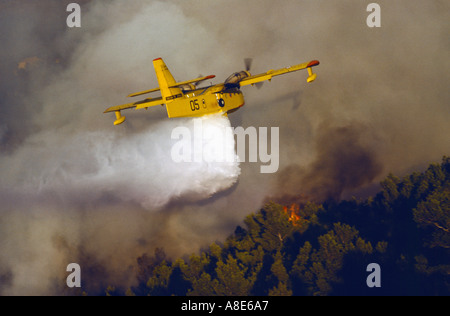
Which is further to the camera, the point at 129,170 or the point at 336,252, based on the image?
the point at 129,170

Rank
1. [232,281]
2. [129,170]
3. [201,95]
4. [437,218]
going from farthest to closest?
[129,170] < [232,281] < [437,218] < [201,95]

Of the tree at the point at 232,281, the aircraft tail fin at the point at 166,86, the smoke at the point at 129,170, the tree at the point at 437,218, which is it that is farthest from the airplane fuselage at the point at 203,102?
the tree at the point at 437,218

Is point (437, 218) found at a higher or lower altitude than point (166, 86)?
lower

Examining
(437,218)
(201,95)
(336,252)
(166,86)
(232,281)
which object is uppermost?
(166,86)

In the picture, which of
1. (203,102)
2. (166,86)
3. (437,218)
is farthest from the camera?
(437,218)

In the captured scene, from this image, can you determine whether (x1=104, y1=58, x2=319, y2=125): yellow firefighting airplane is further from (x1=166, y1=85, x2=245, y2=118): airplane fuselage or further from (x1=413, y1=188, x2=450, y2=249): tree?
(x1=413, y1=188, x2=450, y2=249): tree

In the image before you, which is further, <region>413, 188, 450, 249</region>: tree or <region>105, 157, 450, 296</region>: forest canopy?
<region>105, 157, 450, 296</region>: forest canopy

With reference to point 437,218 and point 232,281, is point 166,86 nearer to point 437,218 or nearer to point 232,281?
point 232,281

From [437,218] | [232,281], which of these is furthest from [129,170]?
[437,218]

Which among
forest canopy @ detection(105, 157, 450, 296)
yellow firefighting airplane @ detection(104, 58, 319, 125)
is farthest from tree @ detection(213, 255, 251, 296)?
yellow firefighting airplane @ detection(104, 58, 319, 125)

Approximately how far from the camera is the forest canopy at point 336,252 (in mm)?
79812

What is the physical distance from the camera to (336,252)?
8200 cm

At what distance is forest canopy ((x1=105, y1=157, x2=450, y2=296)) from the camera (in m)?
79.8
